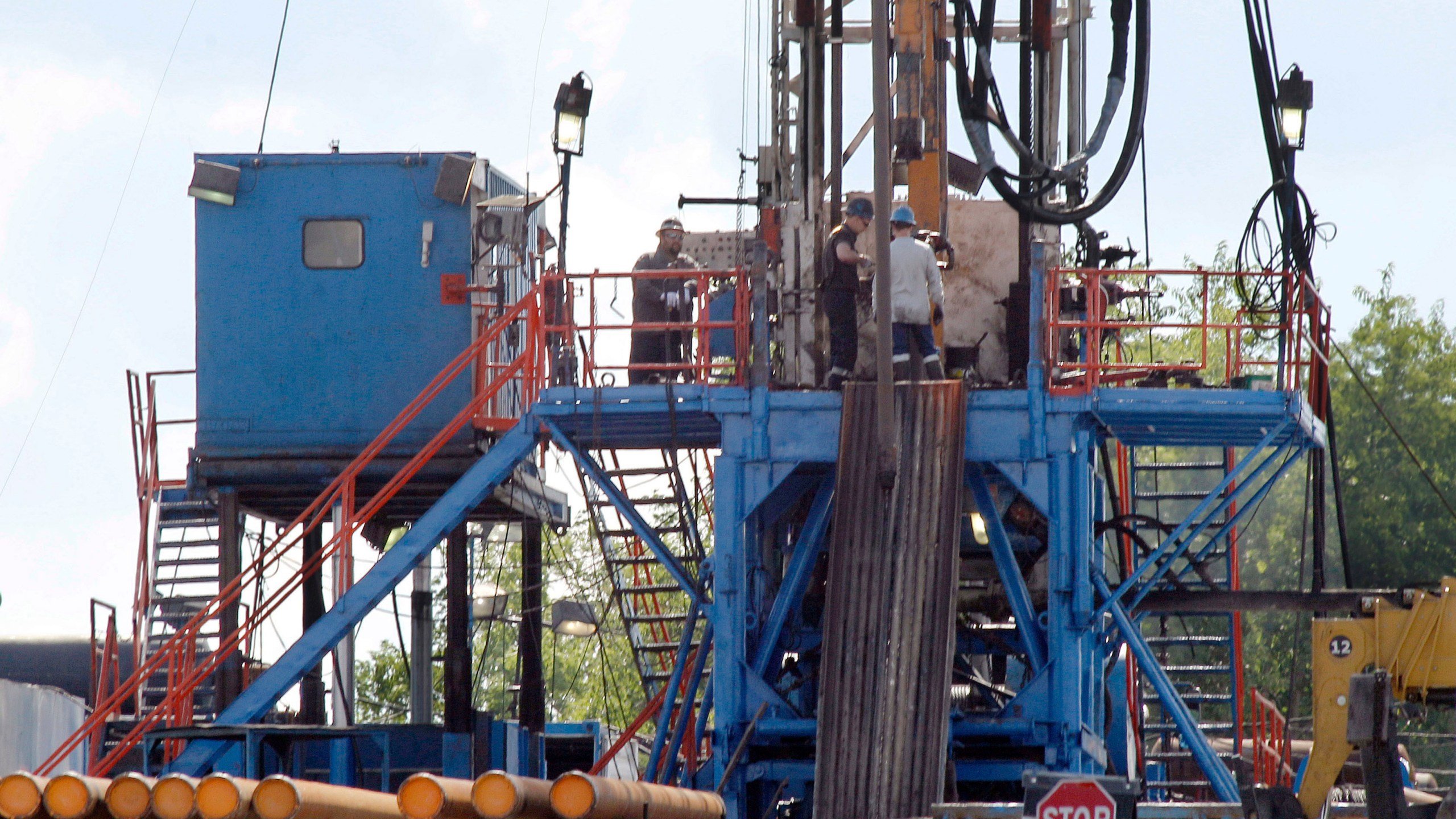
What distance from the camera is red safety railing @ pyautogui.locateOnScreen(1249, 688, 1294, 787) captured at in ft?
67.1

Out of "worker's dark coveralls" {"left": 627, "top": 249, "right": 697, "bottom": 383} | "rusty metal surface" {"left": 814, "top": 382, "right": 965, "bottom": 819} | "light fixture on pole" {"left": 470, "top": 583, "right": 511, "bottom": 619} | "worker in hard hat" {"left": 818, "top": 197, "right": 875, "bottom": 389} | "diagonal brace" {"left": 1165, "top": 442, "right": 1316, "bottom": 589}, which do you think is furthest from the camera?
"light fixture on pole" {"left": 470, "top": 583, "right": 511, "bottom": 619}

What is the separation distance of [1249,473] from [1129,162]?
2964 mm

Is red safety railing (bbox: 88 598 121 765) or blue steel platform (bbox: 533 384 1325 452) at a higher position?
blue steel platform (bbox: 533 384 1325 452)

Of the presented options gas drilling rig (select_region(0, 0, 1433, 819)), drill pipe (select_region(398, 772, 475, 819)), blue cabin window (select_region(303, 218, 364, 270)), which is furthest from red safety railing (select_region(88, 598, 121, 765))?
drill pipe (select_region(398, 772, 475, 819))

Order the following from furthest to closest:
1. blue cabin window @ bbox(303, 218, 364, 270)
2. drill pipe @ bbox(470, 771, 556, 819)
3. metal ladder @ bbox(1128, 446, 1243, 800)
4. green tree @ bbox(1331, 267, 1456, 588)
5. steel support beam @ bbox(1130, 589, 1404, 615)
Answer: green tree @ bbox(1331, 267, 1456, 588)
blue cabin window @ bbox(303, 218, 364, 270)
metal ladder @ bbox(1128, 446, 1243, 800)
steel support beam @ bbox(1130, 589, 1404, 615)
drill pipe @ bbox(470, 771, 556, 819)

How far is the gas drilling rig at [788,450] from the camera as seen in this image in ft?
54.7

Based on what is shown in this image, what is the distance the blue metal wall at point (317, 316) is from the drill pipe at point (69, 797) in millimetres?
10579

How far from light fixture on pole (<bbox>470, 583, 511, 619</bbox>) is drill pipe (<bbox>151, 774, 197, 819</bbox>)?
38.5 feet

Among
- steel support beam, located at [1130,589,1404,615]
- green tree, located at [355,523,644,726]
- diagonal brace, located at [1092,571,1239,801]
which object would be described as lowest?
green tree, located at [355,523,644,726]

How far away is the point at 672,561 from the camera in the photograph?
18.3 meters

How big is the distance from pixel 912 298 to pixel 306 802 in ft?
27.3

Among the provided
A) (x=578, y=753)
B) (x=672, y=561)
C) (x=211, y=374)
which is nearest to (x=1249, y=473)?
(x=672, y=561)

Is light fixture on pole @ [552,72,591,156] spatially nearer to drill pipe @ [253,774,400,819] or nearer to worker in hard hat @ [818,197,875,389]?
worker in hard hat @ [818,197,875,389]

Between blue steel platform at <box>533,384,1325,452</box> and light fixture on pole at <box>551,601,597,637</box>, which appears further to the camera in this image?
light fixture on pole at <box>551,601,597,637</box>
